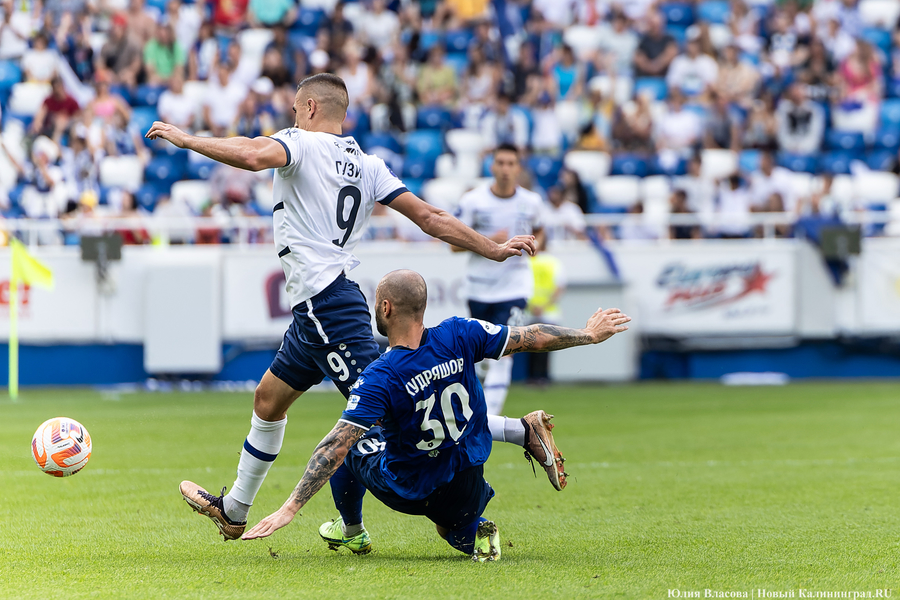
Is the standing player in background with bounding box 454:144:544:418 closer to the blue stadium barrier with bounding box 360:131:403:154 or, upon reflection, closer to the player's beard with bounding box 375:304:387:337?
the player's beard with bounding box 375:304:387:337

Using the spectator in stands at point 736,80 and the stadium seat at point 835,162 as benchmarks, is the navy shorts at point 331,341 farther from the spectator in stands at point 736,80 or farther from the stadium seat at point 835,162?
the spectator in stands at point 736,80

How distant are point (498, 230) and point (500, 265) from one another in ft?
1.05

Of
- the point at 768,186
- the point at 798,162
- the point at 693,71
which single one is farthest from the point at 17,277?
the point at 798,162

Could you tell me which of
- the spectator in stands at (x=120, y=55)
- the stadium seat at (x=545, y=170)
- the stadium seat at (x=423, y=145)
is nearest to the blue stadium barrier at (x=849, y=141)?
the stadium seat at (x=545, y=170)

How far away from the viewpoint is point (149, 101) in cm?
1988

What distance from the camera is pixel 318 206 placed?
537cm

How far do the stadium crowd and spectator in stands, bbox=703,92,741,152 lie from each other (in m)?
0.05

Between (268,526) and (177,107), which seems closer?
(268,526)

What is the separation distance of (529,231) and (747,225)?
7163mm

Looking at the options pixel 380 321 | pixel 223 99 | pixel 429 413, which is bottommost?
pixel 429 413

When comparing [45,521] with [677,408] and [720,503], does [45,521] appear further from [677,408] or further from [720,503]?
[677,408]

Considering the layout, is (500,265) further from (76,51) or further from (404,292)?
(76,51)

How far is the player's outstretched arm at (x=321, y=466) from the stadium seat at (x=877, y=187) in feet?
48.8

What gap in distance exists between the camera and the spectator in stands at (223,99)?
1878 centimetres
